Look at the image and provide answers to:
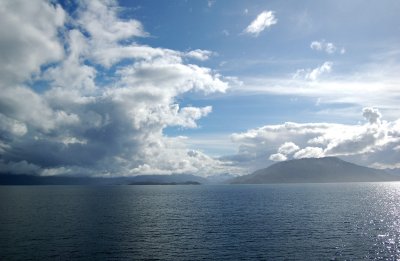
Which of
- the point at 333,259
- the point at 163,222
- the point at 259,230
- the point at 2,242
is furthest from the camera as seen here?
the point at 163,222

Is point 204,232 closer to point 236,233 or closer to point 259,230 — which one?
point 236,233

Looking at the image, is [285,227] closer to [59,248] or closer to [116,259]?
[116,259]

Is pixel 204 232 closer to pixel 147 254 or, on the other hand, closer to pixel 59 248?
pixel 147 254

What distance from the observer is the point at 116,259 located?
76.1 meters

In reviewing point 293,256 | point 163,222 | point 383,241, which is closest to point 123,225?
point 163,222

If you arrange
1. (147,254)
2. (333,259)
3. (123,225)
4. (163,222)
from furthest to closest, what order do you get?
(163,222)
(123,225)
(147,254)
(333,259)

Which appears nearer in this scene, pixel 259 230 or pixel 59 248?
pixel 59 248

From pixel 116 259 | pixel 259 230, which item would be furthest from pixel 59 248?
pixel 259 230

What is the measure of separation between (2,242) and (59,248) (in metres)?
19.0

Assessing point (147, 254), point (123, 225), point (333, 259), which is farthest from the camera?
point (123, 225)

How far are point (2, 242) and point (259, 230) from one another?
78193mm

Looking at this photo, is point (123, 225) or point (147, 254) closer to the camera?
point (147, 254)

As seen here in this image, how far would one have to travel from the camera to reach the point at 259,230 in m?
112

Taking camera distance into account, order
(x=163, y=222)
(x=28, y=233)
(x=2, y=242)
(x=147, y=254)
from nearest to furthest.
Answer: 1. (x=147, y=254)
2. (x=2, y=242)
3. (x=28, y=233)
4. (x=163, y=222)
